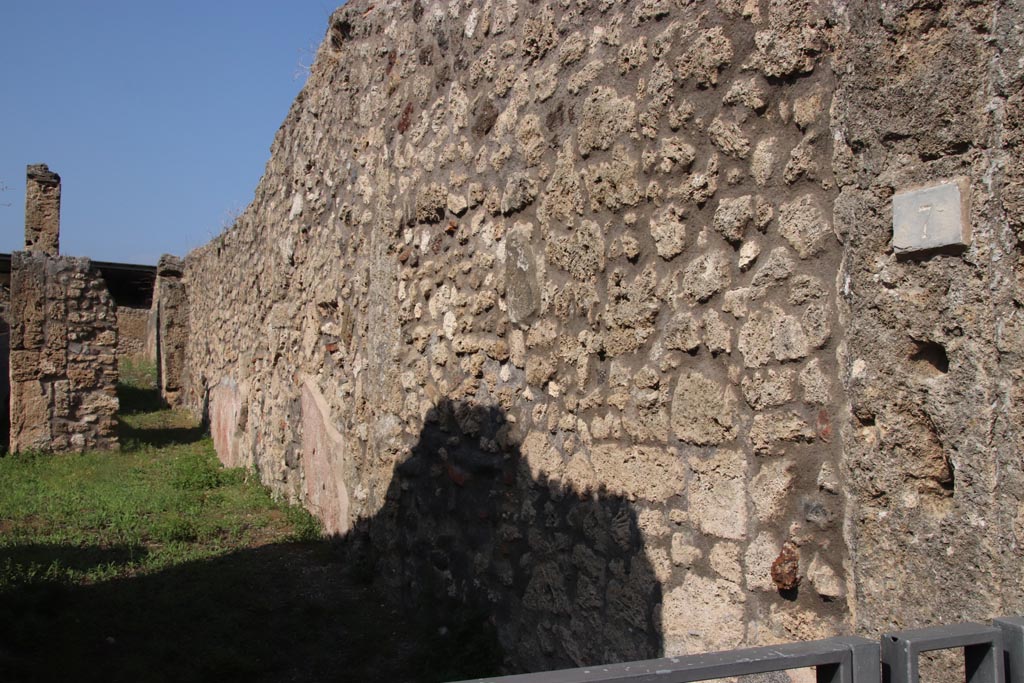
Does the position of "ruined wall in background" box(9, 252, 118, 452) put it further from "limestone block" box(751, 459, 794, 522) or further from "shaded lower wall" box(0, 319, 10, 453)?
"limestone block" box(751, 459, 794, 522)

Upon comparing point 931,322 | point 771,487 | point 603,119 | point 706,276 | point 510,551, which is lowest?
point 510,551

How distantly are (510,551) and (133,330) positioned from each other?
1727 cm

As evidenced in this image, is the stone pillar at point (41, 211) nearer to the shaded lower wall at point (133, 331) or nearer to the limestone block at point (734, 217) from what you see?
the shaded lower wall at point (133, 331)

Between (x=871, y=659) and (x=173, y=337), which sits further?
(x=173, y=337)

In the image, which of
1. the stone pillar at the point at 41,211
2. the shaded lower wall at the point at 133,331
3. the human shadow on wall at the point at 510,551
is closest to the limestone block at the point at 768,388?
the human shadow on wall at the point at 510,551

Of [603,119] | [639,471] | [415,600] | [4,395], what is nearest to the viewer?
[639,471]

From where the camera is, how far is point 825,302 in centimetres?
211

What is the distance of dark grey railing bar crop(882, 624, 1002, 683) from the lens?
1.25m

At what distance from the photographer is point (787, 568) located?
216 centimetres

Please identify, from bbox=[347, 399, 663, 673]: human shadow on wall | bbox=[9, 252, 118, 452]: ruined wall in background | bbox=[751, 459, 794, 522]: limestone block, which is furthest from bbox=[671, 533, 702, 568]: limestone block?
bbox=[9, 252, 118, 452]: ruined wall in background

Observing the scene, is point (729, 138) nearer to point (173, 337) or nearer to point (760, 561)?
point (760, 561)

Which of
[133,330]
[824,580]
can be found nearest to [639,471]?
[824,580]

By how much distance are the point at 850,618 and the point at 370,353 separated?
3.19 metres

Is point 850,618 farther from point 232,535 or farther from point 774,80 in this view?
point 232,535
